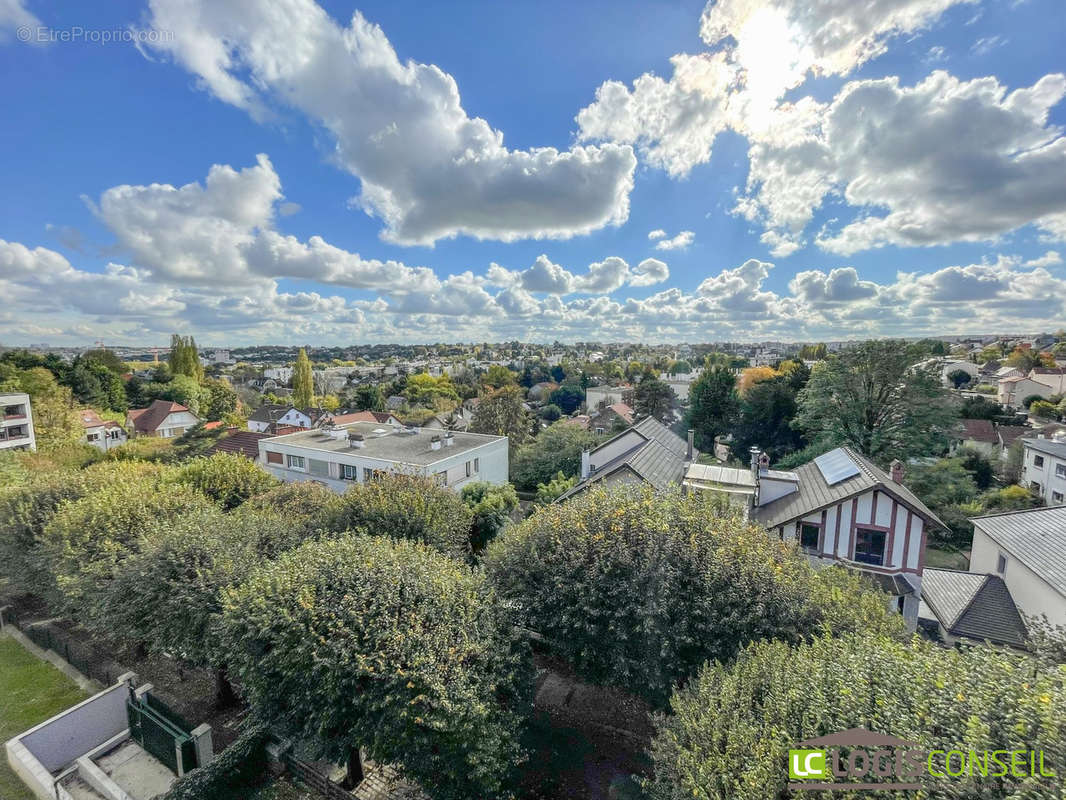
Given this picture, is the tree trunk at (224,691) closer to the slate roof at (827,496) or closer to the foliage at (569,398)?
the slate roof at (827,496)

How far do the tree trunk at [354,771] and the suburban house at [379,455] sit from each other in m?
14.1

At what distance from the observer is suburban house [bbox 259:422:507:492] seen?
25.7 m

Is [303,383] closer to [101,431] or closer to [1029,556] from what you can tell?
[101,431]

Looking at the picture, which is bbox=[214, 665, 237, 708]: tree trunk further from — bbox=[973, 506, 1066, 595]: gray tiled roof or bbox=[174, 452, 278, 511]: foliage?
bbox=[973, 506, 1066, 595]: gray tiled roof

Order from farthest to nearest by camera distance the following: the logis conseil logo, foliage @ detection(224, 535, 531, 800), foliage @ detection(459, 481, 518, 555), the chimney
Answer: foliage @ detection(459, 481, 518, 555)
the chimney
foliage @ detection(224, 535, 531, 800)
the logis conseil logo

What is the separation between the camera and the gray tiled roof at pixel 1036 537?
15.2 metres

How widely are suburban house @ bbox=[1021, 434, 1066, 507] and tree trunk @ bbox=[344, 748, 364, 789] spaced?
1713 inches

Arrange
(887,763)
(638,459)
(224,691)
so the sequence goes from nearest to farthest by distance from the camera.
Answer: (887,763) < (224,691) < (638,459)

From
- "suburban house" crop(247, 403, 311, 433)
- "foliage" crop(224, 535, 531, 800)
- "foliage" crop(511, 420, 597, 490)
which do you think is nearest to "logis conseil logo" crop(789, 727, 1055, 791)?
"foliage" crop(224, 535, 531, 800)

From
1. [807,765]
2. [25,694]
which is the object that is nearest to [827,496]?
[807,765]

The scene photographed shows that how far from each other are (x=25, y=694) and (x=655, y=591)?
1874 centimetres

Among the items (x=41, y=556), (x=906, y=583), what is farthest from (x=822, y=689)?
(x=41, y=556)

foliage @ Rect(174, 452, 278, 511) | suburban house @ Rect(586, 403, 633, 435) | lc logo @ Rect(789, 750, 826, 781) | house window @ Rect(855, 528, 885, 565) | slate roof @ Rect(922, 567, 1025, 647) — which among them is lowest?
slate roof @ Rect(922, 567, 1025, 647)

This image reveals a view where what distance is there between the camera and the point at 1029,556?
1638 centimetres
